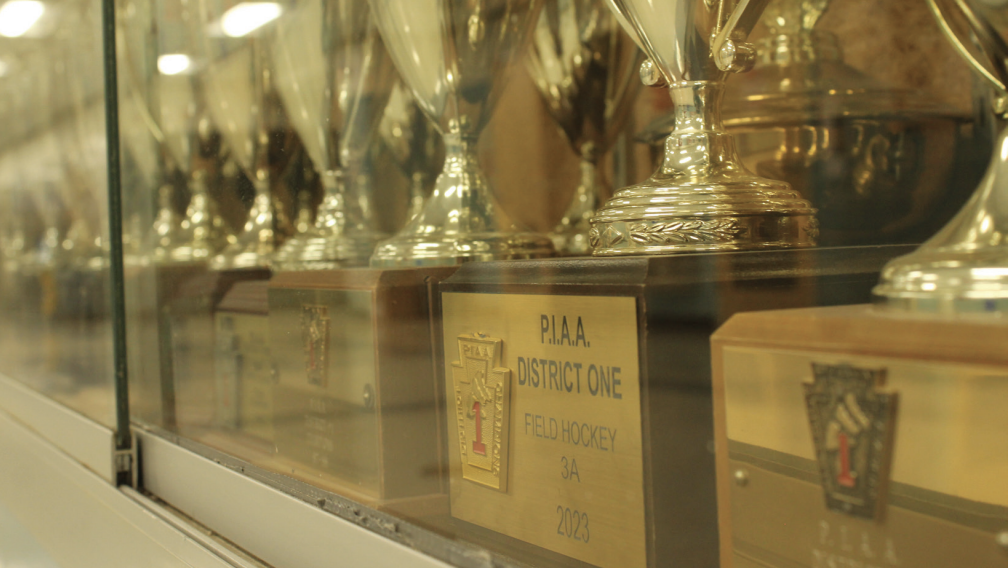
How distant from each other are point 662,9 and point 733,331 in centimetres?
18

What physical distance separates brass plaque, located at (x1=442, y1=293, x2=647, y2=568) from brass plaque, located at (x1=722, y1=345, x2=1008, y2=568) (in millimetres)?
61

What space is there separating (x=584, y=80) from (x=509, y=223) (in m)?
0.15

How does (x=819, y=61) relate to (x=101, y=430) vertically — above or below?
above

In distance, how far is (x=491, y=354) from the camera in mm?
443

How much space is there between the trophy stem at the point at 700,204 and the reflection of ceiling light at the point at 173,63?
2.05 ft

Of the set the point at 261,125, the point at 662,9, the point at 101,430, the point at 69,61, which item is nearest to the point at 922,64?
the point at 662,9

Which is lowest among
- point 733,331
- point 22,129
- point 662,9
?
point 733,331

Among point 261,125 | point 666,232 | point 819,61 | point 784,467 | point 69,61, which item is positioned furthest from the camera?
point 69,61

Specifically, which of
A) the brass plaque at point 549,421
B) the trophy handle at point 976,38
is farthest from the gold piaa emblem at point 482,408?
the trophy handle at point 976,38

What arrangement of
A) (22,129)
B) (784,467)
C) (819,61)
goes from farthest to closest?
(22,129) → (819,61) → (784,467)

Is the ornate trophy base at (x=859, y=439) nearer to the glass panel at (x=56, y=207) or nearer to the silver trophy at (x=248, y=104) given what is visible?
the silver trophy at (x=248, y=104)

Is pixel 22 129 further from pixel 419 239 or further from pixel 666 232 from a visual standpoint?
pixel 666 232

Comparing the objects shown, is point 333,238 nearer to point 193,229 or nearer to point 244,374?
point 244,374

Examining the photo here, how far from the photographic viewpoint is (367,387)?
0.56 m
